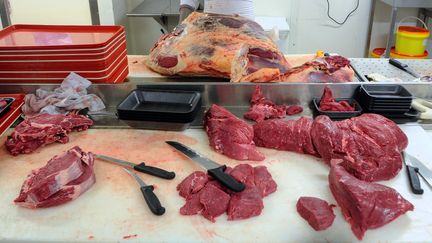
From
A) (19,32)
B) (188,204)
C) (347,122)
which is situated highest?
(19,32)

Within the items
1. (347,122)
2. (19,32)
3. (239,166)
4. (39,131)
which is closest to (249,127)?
(239,166)

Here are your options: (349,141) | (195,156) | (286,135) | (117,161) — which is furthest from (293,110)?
(117,161)

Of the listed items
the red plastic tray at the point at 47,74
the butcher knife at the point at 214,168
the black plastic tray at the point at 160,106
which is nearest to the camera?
the butcher knife at the point at 214,168

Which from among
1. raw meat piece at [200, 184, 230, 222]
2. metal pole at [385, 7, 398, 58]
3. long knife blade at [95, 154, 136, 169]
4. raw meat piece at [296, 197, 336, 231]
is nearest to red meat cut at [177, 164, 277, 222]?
raw meat piece at [200, 184, 230, 222]

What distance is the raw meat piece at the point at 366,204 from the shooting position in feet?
3.43

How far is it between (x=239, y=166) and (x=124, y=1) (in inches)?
117

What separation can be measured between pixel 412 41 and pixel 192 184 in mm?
2747

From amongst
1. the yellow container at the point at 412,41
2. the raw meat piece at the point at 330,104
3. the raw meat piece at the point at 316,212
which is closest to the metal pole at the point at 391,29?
the yellow container at the point at 412,41

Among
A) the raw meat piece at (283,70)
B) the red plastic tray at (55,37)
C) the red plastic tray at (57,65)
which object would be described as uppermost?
the red plastic tray at (55,37)

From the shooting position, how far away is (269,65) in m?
1.86

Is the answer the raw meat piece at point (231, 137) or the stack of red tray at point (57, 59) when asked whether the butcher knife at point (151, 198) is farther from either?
the stack of red tray at point (57, 59)

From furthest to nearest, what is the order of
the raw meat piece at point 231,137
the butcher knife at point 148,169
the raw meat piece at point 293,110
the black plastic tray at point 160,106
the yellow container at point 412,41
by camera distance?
the yellow container at point 412,41
the raw meat piece at point 293,110
the black plastic tray at point 160,106
the raw meat piece at point 231,137
the butcher knife at point 148,169

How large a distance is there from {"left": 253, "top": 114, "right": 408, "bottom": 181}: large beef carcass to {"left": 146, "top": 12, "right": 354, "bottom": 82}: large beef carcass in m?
0.39

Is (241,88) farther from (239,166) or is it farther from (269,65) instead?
(239,166)
